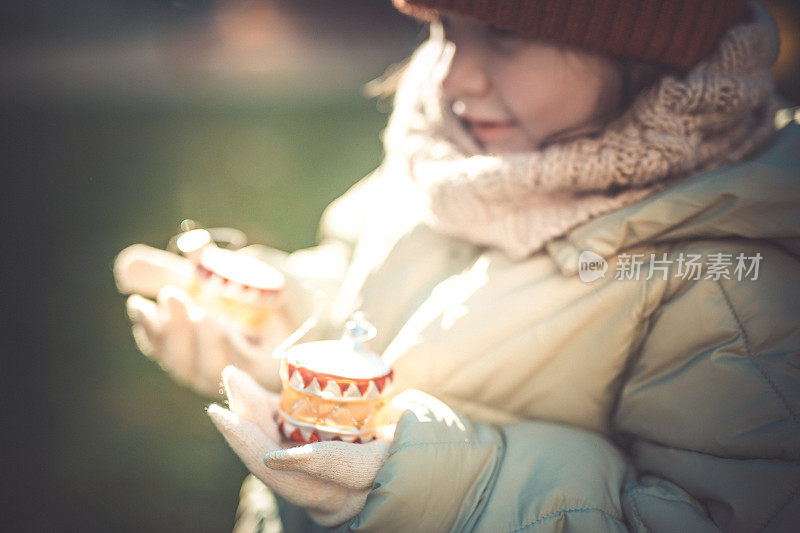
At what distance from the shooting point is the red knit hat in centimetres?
88

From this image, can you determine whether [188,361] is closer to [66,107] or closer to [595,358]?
[595,358]

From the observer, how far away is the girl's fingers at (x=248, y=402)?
82 centimetres

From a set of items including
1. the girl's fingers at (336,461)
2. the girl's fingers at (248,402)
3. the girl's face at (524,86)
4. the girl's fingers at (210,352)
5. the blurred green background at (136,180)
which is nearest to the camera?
the girl's fingers at (336,461)

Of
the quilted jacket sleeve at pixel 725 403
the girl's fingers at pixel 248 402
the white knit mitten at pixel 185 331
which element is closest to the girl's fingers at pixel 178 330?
the white knit mitten at pixel 185 331

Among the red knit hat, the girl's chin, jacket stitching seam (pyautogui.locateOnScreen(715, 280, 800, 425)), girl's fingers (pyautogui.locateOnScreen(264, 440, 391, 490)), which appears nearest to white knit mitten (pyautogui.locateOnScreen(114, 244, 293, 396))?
girl's fingers (pyautogui.locateOnScreen(264, 440, 391, 490))

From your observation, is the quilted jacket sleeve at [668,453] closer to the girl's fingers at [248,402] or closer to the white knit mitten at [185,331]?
the girl's fingers at [248,402]

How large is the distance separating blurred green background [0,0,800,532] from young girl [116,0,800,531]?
0.75 meters

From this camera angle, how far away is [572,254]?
0.90 meters

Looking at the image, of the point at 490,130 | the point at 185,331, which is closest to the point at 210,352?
the point at 185,331

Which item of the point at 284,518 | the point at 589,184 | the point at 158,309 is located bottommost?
the point at 284,518

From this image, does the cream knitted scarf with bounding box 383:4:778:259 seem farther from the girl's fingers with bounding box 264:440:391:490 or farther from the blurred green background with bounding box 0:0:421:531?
the blurred green background with bounding box 0:0:421:531

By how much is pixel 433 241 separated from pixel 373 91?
50 centimetres

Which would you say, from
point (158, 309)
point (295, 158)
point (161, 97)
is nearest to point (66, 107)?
point (161, 97)

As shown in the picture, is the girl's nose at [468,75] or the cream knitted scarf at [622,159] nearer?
the cream knitted scarf at [622,159]
